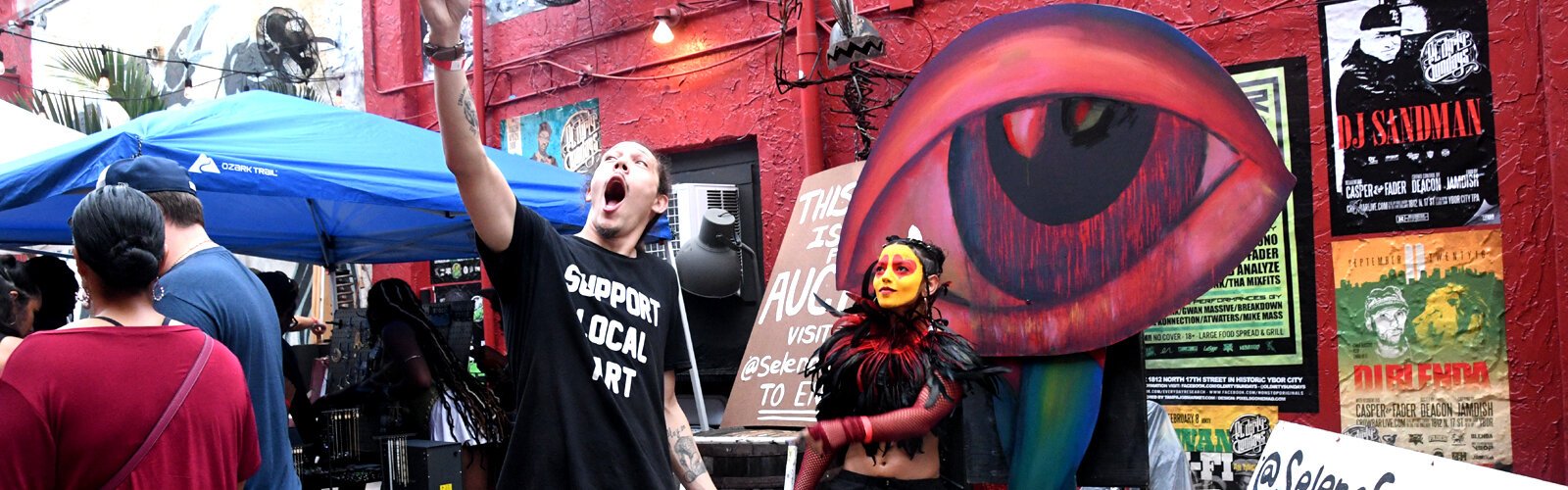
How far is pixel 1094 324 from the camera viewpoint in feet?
14.3

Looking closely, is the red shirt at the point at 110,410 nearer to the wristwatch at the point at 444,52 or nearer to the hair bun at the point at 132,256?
the hair bun at the point at 132,256

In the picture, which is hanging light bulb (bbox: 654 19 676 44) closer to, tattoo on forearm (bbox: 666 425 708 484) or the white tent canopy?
the white tent canopy

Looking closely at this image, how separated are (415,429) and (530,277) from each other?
13.3 feet

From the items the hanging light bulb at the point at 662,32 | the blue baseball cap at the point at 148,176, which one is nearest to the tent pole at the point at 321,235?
the hanging light bulb at the point at 662,32

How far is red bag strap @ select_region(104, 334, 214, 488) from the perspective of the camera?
2312 mm

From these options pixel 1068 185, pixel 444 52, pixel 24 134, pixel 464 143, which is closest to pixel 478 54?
pixel 24 134

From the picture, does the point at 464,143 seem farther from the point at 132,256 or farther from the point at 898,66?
the point at 898,66

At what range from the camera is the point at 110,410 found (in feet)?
7.52

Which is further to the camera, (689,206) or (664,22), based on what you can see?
(664,22)

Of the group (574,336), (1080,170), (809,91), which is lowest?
(574,336)

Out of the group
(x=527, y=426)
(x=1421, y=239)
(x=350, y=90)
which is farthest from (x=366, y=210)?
(x=1421, y=239)

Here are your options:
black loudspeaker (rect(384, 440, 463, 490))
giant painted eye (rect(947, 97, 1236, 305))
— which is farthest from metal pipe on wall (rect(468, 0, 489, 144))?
giant painted eye (rect(947, 97, 1236, 305))

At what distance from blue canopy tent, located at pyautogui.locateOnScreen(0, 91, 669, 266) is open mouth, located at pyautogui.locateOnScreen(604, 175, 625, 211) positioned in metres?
2.68

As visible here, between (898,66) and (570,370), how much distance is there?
515 centimetres
